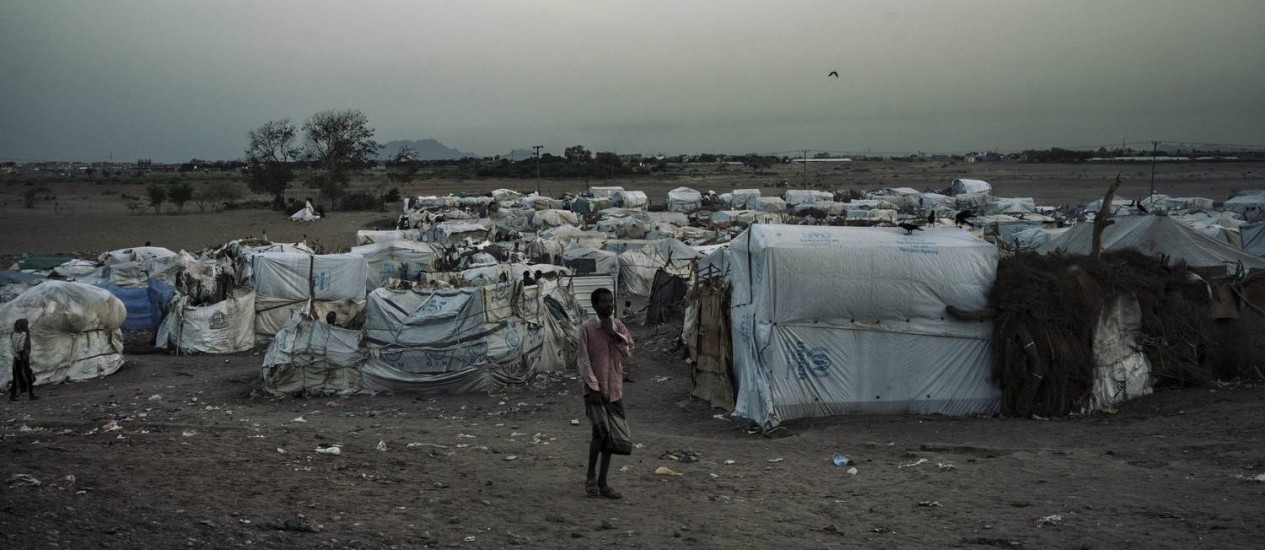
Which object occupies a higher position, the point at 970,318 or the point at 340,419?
the point at 970,318

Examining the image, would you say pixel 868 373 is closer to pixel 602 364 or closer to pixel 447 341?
pixel 602 364

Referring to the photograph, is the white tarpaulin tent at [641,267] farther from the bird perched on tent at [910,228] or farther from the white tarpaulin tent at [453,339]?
the bird perched on tent at [910,228]

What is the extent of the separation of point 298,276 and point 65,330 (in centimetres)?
467

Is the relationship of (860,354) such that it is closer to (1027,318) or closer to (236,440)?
(1027,318)

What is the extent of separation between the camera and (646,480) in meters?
7.57

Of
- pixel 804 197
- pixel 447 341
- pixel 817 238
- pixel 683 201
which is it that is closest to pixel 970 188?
pixel 804 197

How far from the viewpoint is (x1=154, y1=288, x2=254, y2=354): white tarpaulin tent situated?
17.9 meters

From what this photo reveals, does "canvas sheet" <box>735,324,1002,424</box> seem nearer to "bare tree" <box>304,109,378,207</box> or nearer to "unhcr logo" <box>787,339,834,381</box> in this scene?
"unhcr logo" <box>787,339,834,381</box>

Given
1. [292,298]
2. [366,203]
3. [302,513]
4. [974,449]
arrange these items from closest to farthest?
[302,513]
[974,449]
[292,298]
[366,203]

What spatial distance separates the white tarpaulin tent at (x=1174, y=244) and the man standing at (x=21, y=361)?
45.2 ft

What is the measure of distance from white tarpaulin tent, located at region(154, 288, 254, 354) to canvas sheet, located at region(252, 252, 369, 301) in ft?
2.43

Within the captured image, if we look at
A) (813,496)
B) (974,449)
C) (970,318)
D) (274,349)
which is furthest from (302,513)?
(274,349)

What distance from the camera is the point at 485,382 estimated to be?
13.6 m

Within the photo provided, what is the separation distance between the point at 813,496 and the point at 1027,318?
14.8ft
